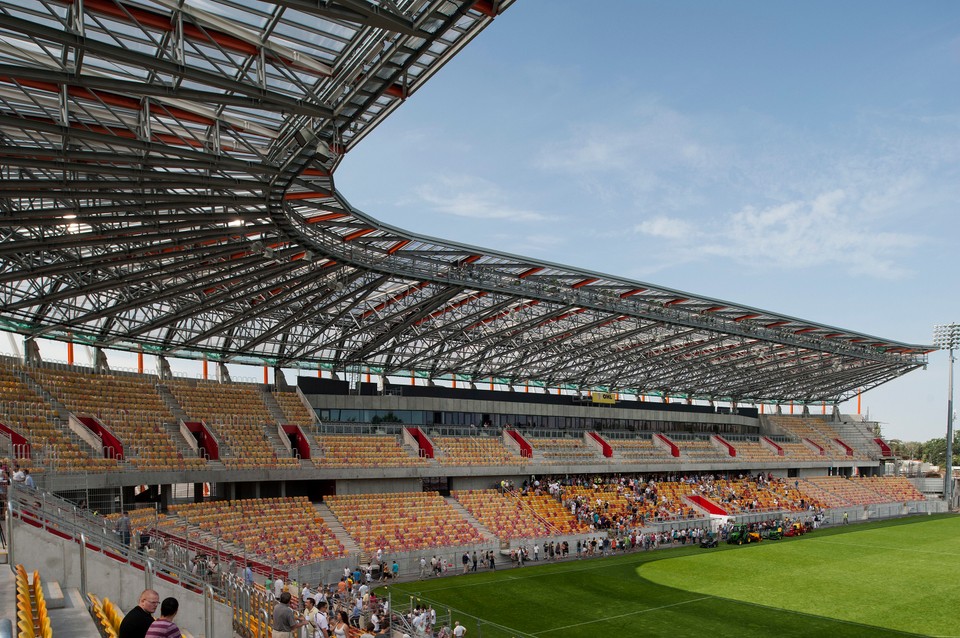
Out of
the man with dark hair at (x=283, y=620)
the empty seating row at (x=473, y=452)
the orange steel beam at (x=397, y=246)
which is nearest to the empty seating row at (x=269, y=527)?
the empty seating row at (x=473, y=452)

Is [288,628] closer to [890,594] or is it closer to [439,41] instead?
[439,41]

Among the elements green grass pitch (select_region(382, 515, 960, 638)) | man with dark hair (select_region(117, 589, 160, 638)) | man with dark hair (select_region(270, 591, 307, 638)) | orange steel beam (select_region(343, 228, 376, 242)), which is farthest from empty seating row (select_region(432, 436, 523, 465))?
man with dark hair (select_region(117, 589, 160, 638))

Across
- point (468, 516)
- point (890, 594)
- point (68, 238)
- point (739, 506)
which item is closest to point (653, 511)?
point (739, 506)

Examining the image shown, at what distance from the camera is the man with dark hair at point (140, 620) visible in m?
7.77

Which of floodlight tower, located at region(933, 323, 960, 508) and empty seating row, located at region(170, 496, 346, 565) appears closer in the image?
empty seating row, located at region(170, 496, 346, 565)

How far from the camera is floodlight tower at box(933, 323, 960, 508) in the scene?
71812mm

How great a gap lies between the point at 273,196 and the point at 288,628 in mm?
14801

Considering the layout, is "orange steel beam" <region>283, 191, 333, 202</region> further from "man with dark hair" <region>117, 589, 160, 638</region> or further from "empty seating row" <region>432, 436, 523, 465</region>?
"empty seating row" <region>432, 436, 523, 465</region>

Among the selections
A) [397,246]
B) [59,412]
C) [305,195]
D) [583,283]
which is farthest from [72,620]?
[583,283]

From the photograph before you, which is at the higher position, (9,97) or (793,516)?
(9,97)

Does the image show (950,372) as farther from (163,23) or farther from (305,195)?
(163,23)

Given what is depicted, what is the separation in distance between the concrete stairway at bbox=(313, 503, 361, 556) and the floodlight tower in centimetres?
5861

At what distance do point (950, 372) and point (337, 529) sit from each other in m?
63.2

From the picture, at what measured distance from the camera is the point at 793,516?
55719 millimetres
